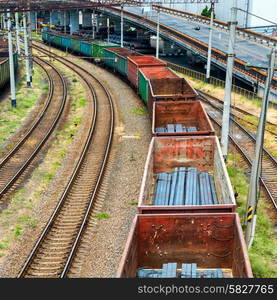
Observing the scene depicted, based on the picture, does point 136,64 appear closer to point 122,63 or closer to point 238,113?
point 122,63

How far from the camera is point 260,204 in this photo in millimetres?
18719

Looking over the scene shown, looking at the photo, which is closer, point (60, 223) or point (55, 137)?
point (60, 223)

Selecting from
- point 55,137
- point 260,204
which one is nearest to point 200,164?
point 260,204

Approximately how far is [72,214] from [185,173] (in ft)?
15.2

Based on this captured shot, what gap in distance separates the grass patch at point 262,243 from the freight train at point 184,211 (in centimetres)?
198

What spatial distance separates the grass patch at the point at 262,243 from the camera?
14.0 meters

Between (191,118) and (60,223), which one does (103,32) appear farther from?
(60,223)

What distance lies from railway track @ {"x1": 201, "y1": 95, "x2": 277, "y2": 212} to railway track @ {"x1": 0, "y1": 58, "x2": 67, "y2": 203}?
11089mm

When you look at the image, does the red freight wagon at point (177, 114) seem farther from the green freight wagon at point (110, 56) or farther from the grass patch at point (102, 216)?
the green freight wagon at point (110, 56)

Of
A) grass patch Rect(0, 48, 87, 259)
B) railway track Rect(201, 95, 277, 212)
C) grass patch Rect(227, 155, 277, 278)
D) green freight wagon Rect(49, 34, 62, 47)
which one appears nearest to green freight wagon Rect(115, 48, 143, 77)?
railway track Rect(201, 95, 277, 212)

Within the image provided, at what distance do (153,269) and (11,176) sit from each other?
36.7ft

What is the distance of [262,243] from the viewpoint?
51.5 feet

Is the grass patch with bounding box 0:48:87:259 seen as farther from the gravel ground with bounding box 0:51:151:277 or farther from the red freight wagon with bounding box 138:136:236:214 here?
the red freight wagon with bounding box 138:136:236:214

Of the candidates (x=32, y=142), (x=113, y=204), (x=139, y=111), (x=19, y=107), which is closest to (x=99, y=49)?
(x=19, y=107)
